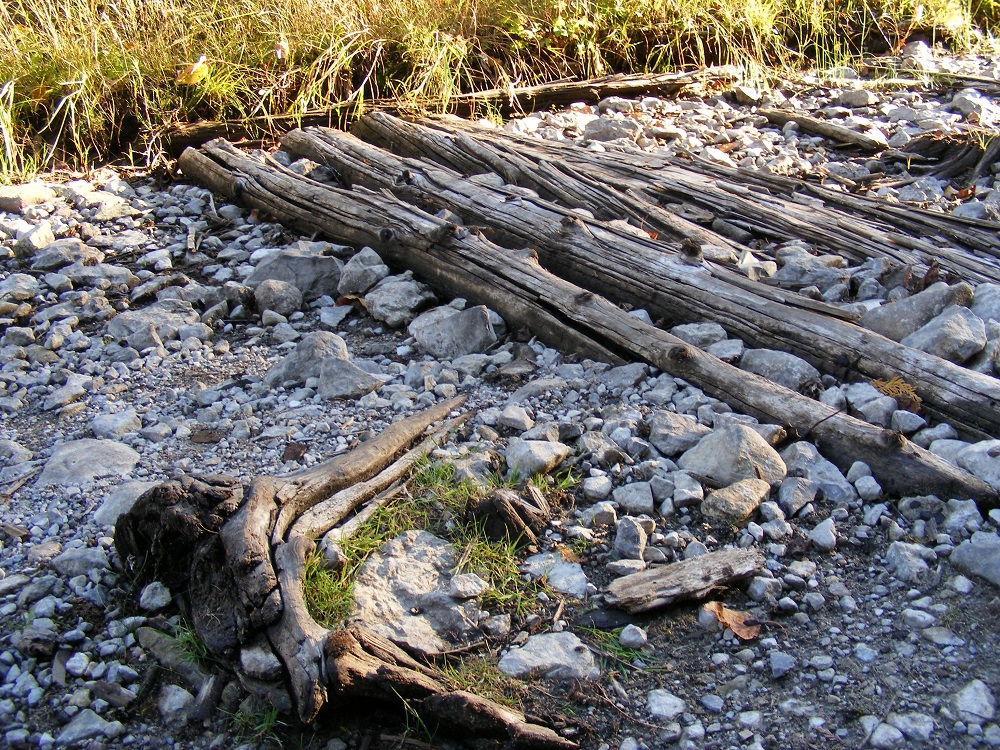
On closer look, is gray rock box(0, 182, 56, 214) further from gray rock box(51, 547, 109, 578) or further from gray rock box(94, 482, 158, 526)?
gray rock box(51, 547, 109, 578)

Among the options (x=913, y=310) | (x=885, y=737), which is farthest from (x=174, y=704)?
(x=913, y=310)

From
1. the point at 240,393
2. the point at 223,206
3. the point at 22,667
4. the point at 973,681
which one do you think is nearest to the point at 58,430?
the point at 240,393

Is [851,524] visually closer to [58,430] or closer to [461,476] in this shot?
[461,476]

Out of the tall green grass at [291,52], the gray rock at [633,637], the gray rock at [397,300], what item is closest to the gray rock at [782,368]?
the gray rock at [633,637]

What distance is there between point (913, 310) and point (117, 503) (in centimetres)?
308

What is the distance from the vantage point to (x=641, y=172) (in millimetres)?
5203

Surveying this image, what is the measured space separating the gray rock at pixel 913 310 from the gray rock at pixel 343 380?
6.77ft

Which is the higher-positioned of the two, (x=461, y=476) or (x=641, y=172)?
(x=641, y=172)

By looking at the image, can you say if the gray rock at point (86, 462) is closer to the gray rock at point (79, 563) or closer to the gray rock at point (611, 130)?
the gray rock at point (79, 563)

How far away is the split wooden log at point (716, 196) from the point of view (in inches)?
171

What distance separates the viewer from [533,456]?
9.88 ft

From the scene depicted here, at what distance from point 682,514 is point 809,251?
2.13 m

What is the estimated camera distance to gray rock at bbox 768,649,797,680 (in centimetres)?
231

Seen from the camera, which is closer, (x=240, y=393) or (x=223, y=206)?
(x=240, y=393)
